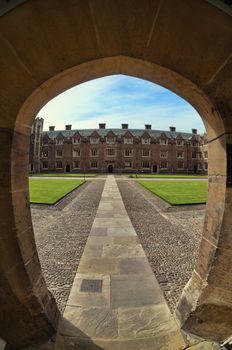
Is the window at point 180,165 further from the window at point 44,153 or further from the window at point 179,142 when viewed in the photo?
the window at point 44,153

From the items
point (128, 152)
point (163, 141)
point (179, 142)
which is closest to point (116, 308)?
point (128, 152)

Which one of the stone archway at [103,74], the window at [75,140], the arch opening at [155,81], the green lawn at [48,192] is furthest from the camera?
the window at [75,140]

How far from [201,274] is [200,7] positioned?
3075mm

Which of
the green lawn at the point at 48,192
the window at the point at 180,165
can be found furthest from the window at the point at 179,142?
the green lawn at the point at 48,192

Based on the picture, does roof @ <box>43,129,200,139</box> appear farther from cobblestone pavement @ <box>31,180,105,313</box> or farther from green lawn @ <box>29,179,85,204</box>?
cobblestone pavement @ <box>31,180,105,313</box>

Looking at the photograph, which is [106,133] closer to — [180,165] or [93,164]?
[93,164]

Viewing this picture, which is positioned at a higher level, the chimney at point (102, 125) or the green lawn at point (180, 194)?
the chimney at point (102, 125)

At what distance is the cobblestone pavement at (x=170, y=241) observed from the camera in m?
4.56

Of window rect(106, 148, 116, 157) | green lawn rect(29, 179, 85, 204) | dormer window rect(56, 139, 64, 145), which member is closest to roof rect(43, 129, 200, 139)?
dormer window rect(56, 139, 64, 145)

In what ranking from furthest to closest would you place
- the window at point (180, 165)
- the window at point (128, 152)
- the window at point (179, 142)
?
the window at point (179, 142) < the window at point (180, 165) < the window at point (128, 152)

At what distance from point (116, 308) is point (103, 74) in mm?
3559

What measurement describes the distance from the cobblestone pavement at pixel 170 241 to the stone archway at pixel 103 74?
122 cm

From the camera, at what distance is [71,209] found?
12.1 m

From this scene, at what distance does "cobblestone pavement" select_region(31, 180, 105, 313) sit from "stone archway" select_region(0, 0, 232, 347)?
1269 millimetres
